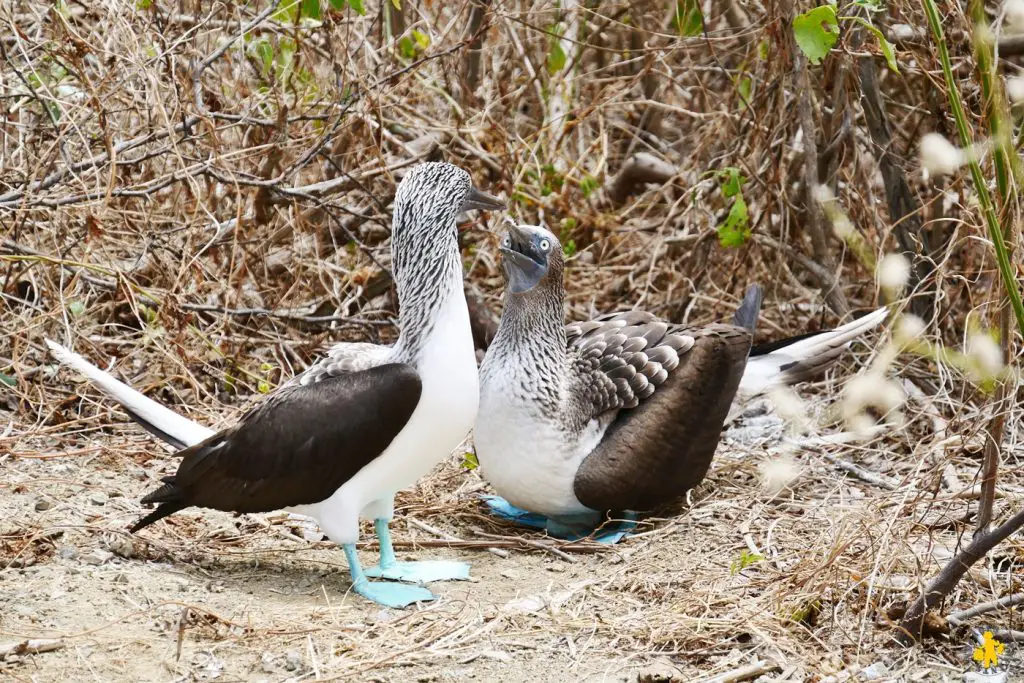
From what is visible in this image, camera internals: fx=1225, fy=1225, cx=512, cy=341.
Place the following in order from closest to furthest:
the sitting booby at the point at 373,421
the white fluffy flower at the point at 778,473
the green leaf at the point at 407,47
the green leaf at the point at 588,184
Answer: the white fluffy flower at the point at 778,473
the sitting booby at the point at 373,421
the green leaf at the point at 588,184
the green leaf at the point at 407,47

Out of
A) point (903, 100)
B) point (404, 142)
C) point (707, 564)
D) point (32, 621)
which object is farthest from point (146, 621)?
point (903, 100)

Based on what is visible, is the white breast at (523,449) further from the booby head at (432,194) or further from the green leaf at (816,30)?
the green leaf at (816,30)

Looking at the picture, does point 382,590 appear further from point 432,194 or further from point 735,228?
point 735,228

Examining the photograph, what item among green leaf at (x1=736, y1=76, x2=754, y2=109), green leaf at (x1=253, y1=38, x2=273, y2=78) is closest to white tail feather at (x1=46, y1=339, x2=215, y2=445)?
green leaf at (x1=253, y1=38, x2=273, y2=78)

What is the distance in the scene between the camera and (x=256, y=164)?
6.25m

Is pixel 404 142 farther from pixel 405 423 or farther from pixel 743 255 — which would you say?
pixel 405 423

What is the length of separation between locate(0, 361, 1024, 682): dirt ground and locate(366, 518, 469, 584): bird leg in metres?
0.06

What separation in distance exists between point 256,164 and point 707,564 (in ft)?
10.9

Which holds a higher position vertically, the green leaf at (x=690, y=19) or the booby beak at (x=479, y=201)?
the green leaf at (x=690, y=19)

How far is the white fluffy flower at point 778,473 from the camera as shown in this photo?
367cm

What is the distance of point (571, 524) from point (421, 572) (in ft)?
2.64

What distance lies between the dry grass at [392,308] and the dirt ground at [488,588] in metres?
0.01

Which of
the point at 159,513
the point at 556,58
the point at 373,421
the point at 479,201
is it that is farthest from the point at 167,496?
Result: the point at 556,58

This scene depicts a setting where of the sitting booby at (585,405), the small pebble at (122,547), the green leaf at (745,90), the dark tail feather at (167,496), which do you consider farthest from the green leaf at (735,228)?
the small pebble at (122,547)
